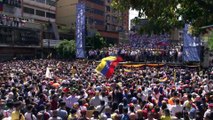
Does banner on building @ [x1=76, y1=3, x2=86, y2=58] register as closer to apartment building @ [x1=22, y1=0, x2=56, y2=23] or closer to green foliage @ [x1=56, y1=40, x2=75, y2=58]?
green foliage @ [x1=56, y1=40, x2=75, y2=58]

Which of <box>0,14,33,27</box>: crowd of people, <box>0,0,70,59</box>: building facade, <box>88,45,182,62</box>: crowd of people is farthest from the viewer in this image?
<box>0,0,70,59</box>: building facade

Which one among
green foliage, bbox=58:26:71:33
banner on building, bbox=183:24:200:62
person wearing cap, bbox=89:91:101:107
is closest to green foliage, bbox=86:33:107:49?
green foliage, bbox=58:26:71:33

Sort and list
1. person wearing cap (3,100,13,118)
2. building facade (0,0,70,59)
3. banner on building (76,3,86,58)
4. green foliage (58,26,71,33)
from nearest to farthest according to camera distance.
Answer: person wearing cap (3,100,13,118) → banner on building (76,3,86,58) → building facade (0,0,70,59) → green foliage (58,26,71,33)

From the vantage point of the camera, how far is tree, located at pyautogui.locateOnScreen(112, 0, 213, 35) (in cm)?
806

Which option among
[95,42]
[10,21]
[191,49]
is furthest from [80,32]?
[10,21]

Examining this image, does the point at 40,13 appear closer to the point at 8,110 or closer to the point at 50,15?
the point at 50,15

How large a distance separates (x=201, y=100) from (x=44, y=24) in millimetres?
61149

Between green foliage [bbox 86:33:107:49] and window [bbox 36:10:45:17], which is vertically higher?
window [bbox 36:10:45:17]

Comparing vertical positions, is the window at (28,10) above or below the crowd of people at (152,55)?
above

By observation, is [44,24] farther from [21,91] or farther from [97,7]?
[21,91]

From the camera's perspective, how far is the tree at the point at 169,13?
806 cm

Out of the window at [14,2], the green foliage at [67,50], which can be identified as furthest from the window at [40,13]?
the green foliage at [67,50]

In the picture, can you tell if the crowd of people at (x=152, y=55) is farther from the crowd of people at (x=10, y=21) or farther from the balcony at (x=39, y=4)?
the balcony at (x=39, y=4)

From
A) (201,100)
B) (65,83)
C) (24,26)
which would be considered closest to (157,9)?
(201,100)
